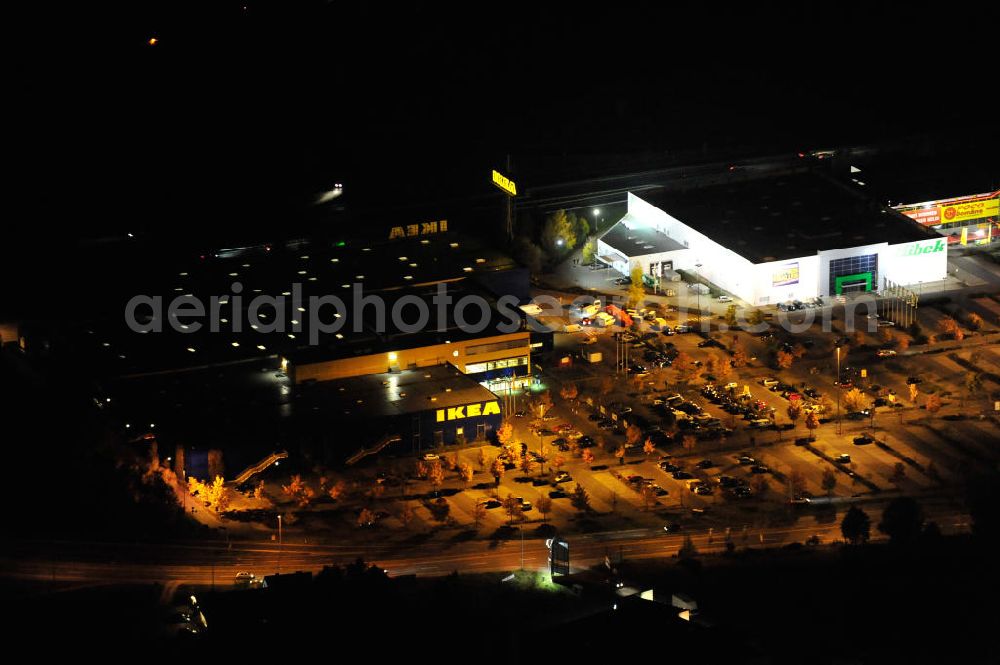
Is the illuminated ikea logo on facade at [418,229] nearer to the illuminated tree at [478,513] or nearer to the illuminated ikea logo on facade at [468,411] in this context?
the illuminated ikea logo on facade at [468,411]

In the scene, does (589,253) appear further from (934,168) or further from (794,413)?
(934,168)

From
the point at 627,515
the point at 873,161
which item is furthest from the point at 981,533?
the point at 873,161

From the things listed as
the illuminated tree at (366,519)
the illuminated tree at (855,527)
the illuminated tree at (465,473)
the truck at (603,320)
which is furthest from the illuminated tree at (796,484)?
the truck at (603,320)

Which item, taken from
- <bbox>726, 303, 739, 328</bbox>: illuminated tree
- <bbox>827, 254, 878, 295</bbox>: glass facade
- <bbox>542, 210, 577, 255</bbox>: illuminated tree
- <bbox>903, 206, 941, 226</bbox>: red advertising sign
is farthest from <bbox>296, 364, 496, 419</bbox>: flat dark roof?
<bbox>903, 206, 941, 226</bbox>: red advertising sign

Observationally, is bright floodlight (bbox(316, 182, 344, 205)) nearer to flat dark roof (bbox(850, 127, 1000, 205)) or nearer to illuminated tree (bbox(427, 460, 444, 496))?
flat dark roof (bbox(850, 127, 1000, 205))

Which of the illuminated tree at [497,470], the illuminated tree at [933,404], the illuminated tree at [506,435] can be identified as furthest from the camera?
the illuminated tree at [933,404]

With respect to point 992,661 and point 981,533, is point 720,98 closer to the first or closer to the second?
point 981,533
